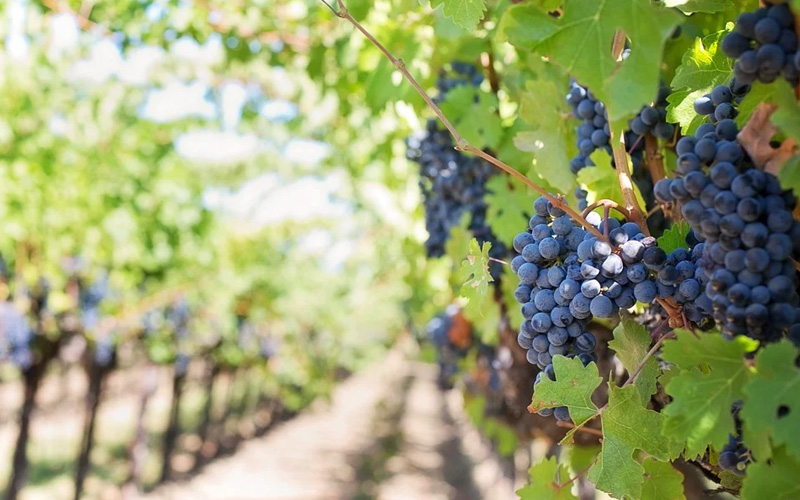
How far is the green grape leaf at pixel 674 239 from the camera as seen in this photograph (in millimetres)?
1239

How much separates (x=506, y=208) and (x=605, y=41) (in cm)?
129

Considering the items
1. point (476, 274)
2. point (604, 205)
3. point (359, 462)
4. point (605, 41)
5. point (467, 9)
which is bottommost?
point (359, 462)

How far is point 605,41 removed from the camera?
1028 millimetres

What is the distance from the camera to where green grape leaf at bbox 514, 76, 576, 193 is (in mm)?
1660

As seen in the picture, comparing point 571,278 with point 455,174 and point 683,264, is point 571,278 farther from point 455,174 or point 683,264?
point 455,174

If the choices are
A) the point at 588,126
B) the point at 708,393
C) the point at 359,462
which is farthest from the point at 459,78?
the point at 359,462

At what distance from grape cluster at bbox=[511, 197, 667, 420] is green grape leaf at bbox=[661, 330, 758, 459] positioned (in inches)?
8.0

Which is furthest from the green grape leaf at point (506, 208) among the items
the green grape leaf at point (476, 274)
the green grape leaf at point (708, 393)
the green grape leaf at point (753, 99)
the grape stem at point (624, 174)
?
the green grape leaf at point (708, 393)

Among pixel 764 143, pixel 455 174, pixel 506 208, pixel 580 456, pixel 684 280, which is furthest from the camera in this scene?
pixel 580 456

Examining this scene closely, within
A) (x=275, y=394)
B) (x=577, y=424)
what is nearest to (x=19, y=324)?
(x=577, y=424)

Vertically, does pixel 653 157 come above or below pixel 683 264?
above

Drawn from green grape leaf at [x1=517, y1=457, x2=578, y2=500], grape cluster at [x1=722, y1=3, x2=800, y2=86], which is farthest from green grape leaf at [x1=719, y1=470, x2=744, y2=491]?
grape cluster at [x1=722, y1=3, x2=800, y2=86]

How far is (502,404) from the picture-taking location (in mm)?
3469

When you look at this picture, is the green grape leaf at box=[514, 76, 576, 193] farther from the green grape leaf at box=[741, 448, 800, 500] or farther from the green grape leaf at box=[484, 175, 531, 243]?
the green grape leaf at box=[741, 448, 800, 500]
